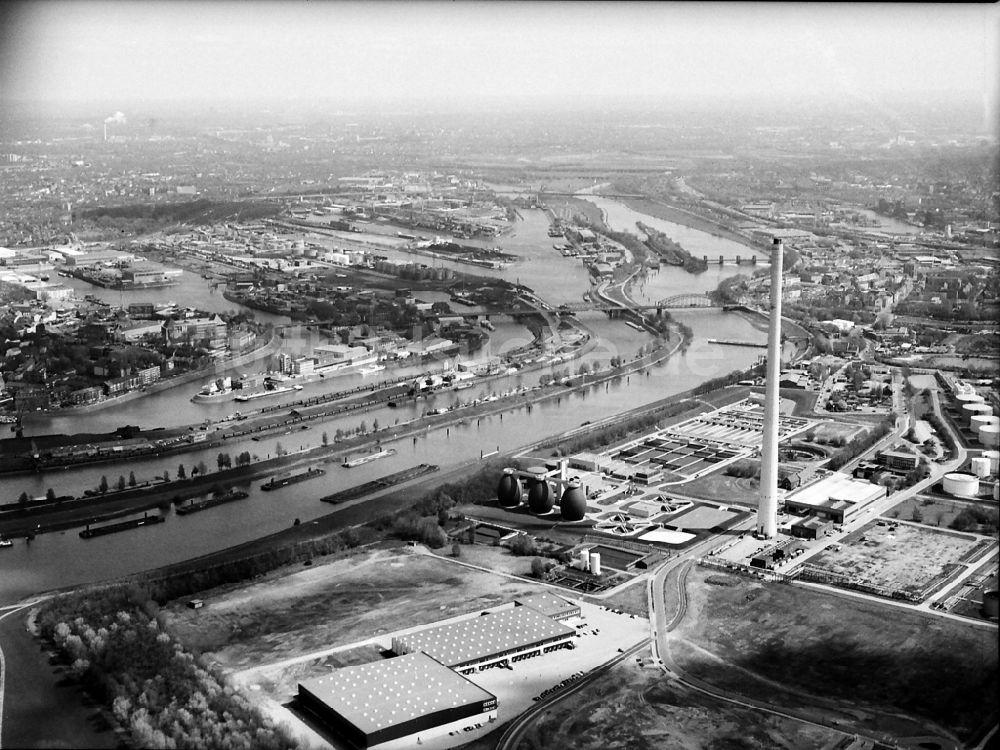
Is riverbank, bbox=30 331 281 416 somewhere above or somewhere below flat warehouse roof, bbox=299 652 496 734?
above

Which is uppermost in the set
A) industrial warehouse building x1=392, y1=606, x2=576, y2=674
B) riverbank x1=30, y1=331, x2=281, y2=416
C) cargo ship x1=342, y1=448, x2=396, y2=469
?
riverbank x1=30, y1=331, x2=281, y2=416

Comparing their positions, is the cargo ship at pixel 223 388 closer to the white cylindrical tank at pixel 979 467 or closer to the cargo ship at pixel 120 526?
the cargo ship at pixel 120 526

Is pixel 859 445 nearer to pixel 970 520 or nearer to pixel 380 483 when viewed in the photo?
pixel 970 520

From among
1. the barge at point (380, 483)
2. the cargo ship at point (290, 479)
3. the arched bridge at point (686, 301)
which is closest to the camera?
the barge at point (380, 483)

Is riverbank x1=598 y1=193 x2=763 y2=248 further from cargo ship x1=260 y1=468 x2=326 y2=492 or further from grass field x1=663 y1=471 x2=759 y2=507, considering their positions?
cargo ship x1=260 y1=468 x2=326 y2=492

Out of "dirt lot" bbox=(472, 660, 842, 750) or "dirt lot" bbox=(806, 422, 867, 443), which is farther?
"dirt lot" bbox=(806, 422, 867, 443)

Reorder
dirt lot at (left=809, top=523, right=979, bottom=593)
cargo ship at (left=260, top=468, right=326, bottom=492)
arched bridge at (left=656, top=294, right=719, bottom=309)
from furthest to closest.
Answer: arched bridge at (left=656, top=294, right=719, bottom=309) < cargo ship at (left=260, top=468, right=326, bottom=492) < dirt lot at (left=809, top=523, right=979, bottom=593)

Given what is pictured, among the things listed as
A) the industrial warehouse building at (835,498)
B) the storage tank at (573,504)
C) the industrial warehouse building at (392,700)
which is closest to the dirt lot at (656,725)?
the industrial warehouse building at (392,700)

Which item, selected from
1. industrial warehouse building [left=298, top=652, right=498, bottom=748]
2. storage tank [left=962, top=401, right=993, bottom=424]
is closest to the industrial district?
industrial warehouse building [left=298, top=652, right=498, bottom=748]
